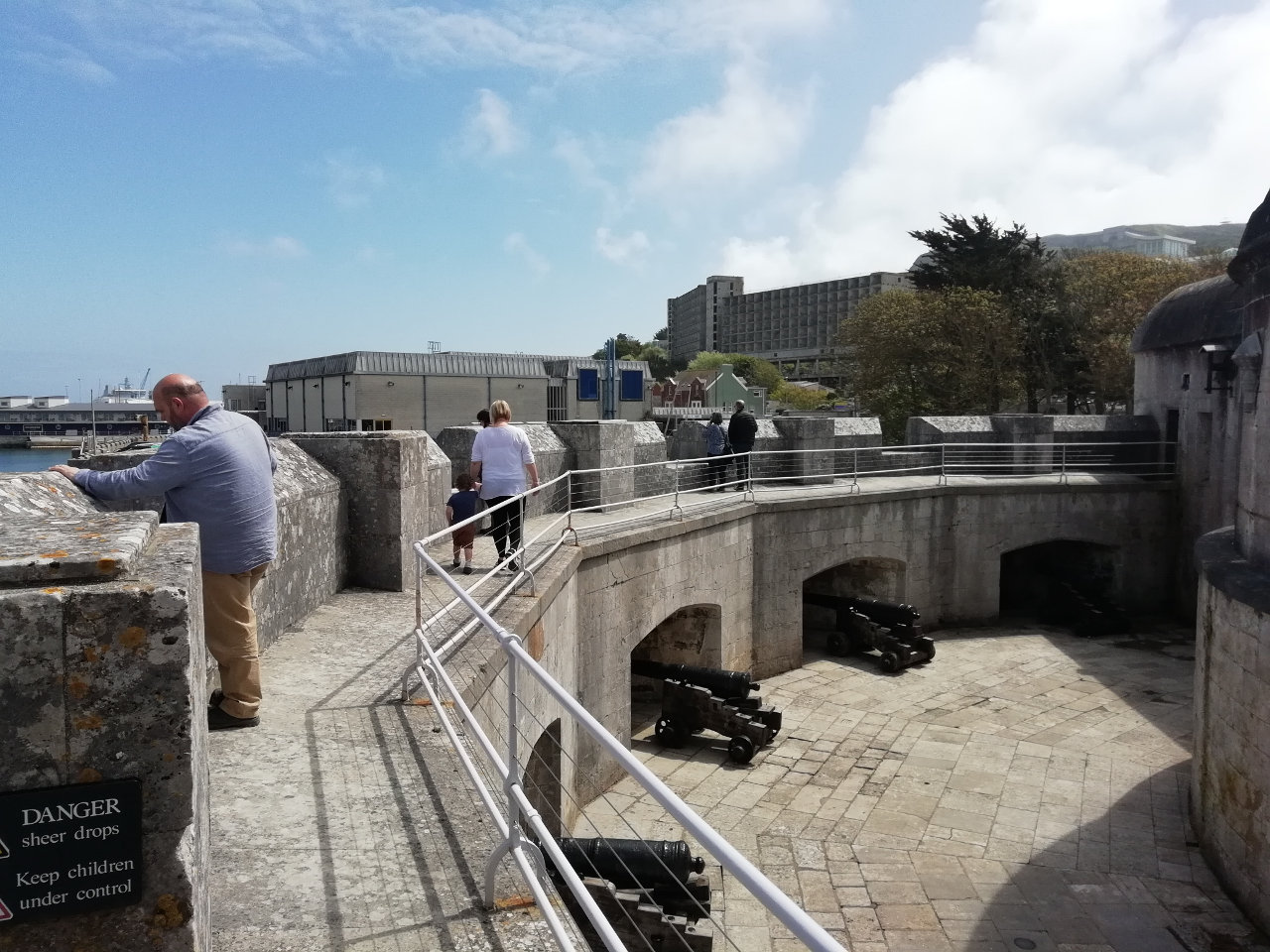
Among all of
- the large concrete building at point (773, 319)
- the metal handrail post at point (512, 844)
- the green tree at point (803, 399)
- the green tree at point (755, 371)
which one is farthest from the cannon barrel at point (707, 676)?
the large concrete building at point (773, 319)

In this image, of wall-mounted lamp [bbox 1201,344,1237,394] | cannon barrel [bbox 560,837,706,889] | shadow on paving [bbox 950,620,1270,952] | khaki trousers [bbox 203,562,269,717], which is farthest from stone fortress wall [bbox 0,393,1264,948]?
shadow on paving [bbox 950,620,1270,952]

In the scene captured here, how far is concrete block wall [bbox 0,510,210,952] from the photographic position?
6.12 feet

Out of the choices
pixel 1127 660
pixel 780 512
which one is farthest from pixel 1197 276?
pixel 780 512

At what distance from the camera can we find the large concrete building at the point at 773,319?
98.2m

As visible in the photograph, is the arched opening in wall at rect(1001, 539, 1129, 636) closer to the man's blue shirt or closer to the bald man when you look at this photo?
the bald man

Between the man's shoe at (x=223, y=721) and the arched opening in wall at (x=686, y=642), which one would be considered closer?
the man's shoe at (x=223, y=721)

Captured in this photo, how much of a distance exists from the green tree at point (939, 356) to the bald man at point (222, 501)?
25.1 m

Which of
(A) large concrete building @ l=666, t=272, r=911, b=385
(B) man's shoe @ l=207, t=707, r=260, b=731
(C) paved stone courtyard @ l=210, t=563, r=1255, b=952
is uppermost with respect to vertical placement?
(A) large concrete building @ l=666, t=272, r=911, b=385

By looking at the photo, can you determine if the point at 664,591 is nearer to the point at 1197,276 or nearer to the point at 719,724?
the point at 719,724

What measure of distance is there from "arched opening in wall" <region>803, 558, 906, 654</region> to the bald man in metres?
12.4

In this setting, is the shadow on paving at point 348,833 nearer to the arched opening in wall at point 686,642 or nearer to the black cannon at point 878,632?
the arched opening in wall at point 686,642

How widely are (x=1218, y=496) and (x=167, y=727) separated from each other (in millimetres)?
17827

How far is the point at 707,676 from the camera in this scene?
1089cm

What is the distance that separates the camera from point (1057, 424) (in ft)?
59.1
